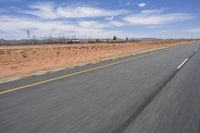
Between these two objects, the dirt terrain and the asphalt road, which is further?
the dirt terrain

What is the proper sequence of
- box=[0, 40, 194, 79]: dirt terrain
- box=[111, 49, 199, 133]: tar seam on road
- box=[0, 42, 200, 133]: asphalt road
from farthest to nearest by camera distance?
box=[0, 40, 194, 79]: dirt terrain, box=[0, 42, 200, 133]: asphalt road, box=[111, 49, 199, 133]: tar seam on road

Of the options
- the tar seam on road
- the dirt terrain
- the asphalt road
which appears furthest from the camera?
the dirt terrain

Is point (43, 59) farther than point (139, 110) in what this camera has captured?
Yes

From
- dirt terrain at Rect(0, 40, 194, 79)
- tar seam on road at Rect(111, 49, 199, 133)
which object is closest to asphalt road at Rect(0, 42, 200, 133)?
tar seam on road at Rect(111, 49, 199, 133)

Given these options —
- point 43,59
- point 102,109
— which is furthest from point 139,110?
point 43,59

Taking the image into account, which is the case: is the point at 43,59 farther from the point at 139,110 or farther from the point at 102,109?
the point at 139,110

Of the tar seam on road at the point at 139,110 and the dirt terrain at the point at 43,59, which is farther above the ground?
the tar seam on road at the point at 139,110

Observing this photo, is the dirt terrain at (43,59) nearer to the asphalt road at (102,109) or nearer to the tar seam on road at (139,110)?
the asphalt road at (102,109)

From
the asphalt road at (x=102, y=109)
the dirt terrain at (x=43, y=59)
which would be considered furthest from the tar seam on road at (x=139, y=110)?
the dirt terrain at (x=43, y=59)

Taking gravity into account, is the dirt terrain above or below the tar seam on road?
below

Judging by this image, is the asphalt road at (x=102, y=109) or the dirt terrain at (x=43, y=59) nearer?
the asphalt road at (x=102, y=109)

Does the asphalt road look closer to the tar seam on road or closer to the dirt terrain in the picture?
the tar seam on road

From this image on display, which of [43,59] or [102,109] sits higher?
[102,109]

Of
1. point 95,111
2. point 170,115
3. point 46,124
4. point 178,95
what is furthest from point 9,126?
point 178,95
